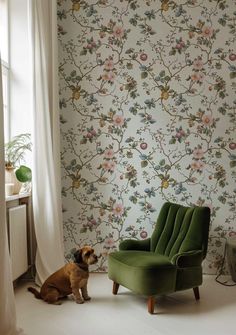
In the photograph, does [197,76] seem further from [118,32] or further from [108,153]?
[108,153]

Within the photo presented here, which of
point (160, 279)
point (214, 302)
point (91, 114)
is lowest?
point (214, 302)

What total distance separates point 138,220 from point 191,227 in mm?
813

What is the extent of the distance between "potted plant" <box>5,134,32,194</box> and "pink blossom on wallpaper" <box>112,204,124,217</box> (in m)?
0.95

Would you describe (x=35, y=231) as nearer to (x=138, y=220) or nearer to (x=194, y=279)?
(x=138, y=220)

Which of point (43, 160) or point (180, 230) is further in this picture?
point (43, 160)

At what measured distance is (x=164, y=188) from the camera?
4098mm

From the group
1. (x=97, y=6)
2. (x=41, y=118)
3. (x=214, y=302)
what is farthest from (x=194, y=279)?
(x=97, y=6)

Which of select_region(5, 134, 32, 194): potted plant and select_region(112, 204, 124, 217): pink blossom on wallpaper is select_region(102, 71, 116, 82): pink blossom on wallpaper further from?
select_region(112, 204, 124, 217): pink blossom on wallpaper

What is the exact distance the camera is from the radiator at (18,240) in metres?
3.37

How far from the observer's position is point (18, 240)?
3.52m

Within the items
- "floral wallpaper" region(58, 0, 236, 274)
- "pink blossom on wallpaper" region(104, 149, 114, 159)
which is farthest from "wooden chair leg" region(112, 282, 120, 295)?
"pink blossom on wallpaper" region(104, 149, 114, 159)

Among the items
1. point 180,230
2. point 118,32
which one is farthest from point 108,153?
point 118,32

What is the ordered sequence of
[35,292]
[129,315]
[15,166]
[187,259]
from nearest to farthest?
[129,315]
[187,259]
[35,292]
[15,166]

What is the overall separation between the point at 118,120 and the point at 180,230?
1.30m
